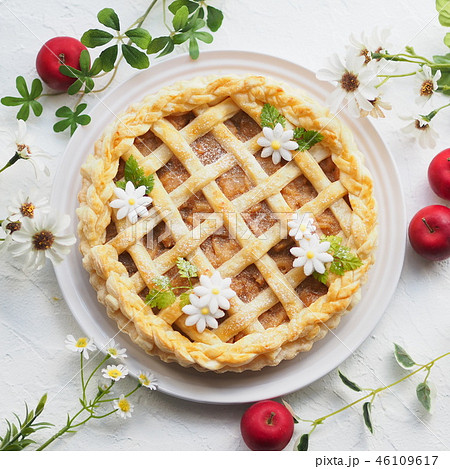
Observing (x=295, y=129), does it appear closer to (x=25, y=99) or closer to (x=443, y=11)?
(x=443, y=11)

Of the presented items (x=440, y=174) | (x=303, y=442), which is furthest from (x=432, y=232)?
(x=303, y=442)

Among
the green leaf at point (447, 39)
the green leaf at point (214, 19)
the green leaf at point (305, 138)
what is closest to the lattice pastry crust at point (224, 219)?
the green leaf at point (305, 138)

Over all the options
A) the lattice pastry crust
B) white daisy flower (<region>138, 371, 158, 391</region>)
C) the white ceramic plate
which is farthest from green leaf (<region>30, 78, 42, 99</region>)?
white daisy flower (<region>138, 371, 158, 391</region>)

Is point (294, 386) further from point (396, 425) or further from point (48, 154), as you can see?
point (48, 154)

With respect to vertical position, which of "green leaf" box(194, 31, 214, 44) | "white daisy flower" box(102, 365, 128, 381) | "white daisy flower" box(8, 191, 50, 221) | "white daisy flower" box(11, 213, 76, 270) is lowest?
"white daisy flower" box(102, 365, 128, 381)

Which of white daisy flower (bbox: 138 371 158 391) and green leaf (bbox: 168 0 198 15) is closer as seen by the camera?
white daisy flower (bbox: 138 371 158 391)

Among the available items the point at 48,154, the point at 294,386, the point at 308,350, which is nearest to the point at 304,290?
the point at 308,350

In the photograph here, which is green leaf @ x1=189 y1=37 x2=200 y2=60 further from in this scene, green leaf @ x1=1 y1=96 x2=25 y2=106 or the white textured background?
green leaf @ x1=1 y1=96 x2=25 y2=106
